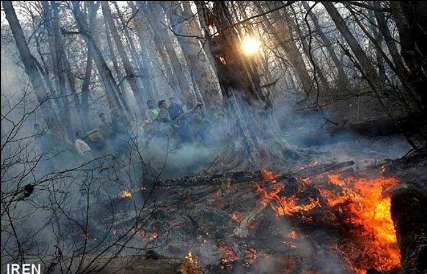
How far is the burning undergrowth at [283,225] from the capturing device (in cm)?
426

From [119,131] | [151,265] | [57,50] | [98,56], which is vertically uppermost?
[57,50]

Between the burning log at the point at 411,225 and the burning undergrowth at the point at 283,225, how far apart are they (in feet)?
1.23

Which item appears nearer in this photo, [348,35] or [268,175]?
[268,175]

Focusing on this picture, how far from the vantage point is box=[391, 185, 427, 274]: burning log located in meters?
3.04

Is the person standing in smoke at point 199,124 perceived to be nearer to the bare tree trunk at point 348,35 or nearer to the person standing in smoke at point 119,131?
the person standing in smoke at point 119,131

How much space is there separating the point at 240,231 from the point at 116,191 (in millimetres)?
5025

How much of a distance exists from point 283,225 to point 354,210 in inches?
38.0

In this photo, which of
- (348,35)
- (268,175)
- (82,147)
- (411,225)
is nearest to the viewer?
(411,225)

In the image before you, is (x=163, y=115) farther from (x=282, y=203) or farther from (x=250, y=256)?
(x=250, y=256)

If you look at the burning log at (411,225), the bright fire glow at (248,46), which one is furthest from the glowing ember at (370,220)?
the bright fire glow at (248,46)

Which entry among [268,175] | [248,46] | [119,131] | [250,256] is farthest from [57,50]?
[250,256]

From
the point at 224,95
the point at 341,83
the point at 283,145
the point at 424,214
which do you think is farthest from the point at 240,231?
the point at 341,83

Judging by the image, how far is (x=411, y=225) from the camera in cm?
350

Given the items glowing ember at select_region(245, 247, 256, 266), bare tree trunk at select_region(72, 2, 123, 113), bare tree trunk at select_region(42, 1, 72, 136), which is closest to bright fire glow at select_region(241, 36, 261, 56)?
glowing ember at select_region(245, 247, 256, 266)
